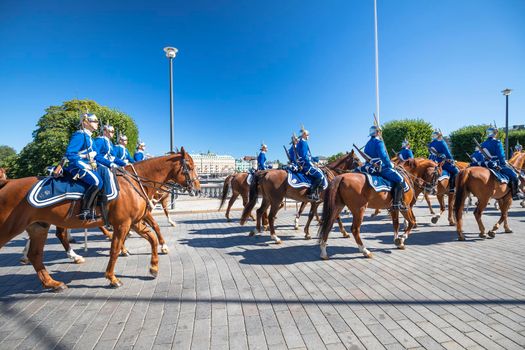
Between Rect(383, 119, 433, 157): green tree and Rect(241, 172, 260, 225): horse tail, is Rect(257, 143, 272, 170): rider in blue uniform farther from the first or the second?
Rect(383, 119, 433, 157): green tree

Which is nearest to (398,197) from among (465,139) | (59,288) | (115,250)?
(115,250)

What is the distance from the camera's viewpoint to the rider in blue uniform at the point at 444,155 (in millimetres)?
10111

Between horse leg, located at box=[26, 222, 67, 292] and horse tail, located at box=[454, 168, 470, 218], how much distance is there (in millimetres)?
9763

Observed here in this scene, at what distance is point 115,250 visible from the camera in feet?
16.1

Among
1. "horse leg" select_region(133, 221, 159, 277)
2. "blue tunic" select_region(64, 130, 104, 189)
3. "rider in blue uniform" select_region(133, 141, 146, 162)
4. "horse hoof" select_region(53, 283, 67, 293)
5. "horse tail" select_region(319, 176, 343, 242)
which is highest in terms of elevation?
"rider in blue uniform" select_region(133, 141, 146, 162)

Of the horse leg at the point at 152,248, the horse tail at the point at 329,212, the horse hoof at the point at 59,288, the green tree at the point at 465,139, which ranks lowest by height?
the horse hoof at the point at 59,288

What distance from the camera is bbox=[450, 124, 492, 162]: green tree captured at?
34.5 m

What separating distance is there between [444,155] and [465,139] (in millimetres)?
32249

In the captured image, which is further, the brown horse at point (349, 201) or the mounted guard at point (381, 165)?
the mounted guard at point (381, 165)

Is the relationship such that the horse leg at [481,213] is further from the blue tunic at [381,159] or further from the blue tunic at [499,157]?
the blue tunic at [381,159]

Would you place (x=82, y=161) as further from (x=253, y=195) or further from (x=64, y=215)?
(x=253, y=195)

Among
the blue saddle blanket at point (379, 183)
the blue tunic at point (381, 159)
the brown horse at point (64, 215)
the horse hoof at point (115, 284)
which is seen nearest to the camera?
the brown horse at point (64, 215)

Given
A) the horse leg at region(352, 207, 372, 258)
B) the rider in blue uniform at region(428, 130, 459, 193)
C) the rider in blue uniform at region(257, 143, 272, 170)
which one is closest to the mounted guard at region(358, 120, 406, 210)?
the horse leg at region(352, 207, 372, 258)

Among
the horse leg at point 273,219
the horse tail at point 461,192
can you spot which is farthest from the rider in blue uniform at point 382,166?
the horse leg at point 273,219
